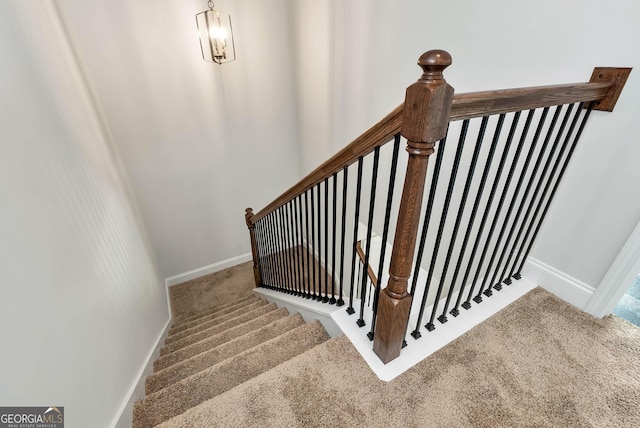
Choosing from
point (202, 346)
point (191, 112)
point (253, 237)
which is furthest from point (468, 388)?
point (191, 112)

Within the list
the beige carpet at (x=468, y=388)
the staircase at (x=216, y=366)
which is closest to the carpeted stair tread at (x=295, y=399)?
the beige carpet at (x=468, y=388)

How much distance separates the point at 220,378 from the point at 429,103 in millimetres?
1560

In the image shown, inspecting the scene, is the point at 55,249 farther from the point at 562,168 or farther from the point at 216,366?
the point at 562,168

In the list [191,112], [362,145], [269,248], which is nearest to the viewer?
[362,145]

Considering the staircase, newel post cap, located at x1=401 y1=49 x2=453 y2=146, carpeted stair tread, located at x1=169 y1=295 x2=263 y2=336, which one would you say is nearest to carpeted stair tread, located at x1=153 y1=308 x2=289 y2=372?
the staircase

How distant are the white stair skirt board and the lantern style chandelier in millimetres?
A: 2724

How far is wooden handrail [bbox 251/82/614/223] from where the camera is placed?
737 millimetres

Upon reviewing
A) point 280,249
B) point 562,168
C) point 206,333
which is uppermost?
point 562,168

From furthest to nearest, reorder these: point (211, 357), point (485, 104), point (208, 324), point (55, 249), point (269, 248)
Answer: point (269, 248), point (208, 324), point (211, 357), point (55, 249), point (485, 104)

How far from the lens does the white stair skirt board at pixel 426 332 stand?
3.70ft

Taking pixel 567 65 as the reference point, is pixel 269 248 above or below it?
below

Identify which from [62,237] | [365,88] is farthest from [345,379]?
[365,88]

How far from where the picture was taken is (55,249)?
1.19 metres

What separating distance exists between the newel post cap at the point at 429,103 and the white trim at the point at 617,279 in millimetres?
1214
